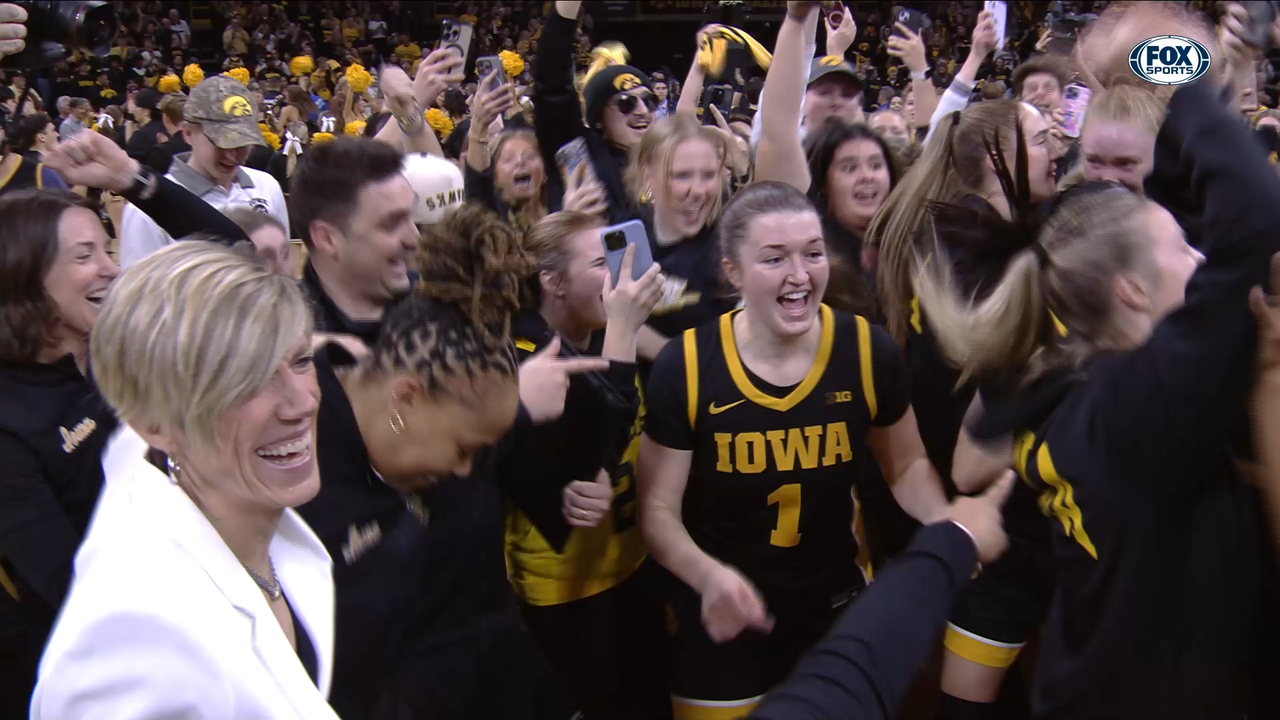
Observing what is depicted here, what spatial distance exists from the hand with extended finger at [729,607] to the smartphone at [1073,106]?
8.67ft

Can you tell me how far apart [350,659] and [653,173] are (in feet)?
6.07

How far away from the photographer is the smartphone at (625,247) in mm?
2316

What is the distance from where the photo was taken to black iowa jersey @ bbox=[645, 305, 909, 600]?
2176mm

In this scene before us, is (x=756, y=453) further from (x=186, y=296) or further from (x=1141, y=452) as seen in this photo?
(x=186, y=296)

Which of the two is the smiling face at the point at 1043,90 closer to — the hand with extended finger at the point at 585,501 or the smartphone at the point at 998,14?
the smartphone at the point at 998,14

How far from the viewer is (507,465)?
2.04 m

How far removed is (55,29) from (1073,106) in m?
3.47

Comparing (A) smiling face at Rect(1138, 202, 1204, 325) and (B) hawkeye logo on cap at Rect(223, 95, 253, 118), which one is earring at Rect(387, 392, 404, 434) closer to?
(A) smiling face at Rect(1138, 202, 1204, 325)

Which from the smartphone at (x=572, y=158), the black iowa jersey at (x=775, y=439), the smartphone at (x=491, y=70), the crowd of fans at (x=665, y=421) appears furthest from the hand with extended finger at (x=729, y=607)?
the smartphone at (x=491, y=70)

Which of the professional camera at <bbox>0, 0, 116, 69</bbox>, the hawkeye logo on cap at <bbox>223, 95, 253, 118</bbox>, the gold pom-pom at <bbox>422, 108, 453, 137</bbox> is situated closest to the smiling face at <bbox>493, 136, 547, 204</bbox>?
the hawkeye logo on cap at <bbox>223, 95, 253, 118</bbox>

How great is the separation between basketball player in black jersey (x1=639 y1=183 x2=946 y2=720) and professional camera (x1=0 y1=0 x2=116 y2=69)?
5.66ft

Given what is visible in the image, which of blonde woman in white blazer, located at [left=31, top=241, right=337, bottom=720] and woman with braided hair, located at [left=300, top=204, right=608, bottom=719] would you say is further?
woman with braided hair, located at [left=300, top=204, right=608, bottom=719]

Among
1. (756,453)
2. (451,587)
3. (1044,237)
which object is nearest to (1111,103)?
(1044,237)

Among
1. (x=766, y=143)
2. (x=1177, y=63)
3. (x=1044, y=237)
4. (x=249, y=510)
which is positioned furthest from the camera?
(x=766, y=143)
